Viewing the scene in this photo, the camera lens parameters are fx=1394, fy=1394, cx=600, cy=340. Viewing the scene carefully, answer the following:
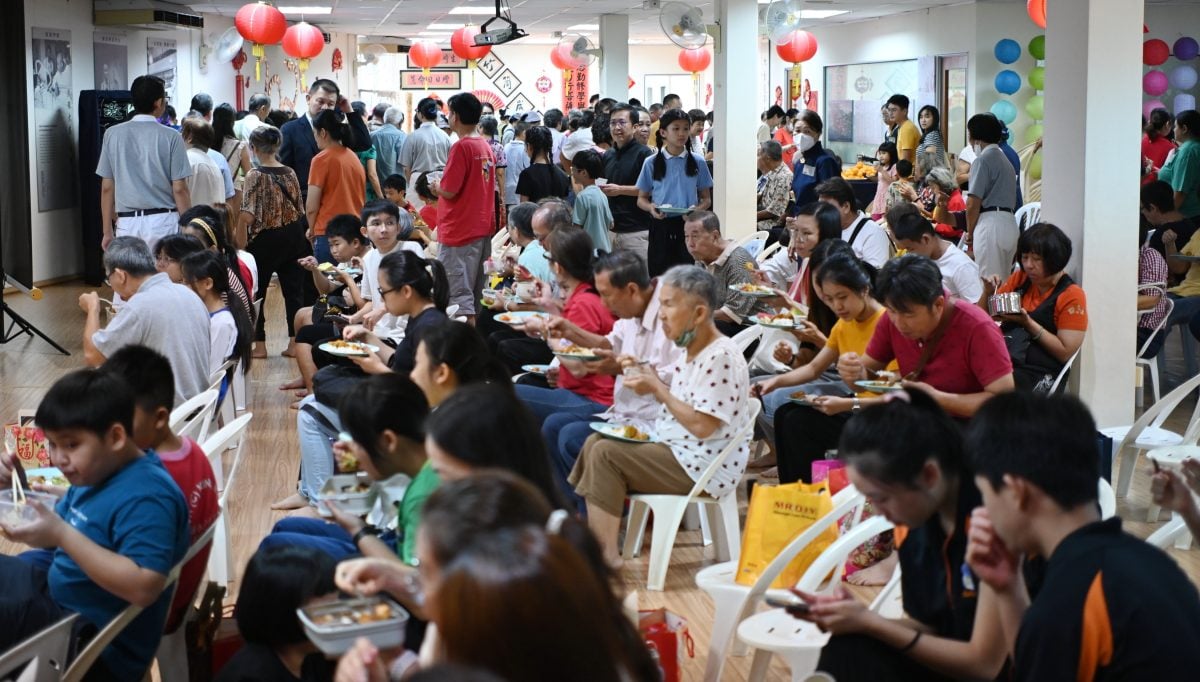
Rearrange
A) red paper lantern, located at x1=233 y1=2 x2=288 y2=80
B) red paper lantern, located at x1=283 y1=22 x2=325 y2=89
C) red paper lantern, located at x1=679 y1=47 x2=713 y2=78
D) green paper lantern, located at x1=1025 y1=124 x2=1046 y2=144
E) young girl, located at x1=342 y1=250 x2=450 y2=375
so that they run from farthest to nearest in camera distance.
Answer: red paper lantern, located at x1=679 y1=47 x2=713 y2=78
green paper lantern, located at x1=1025 y1=124 x2=1046 y2=144
red paper lantern, located at x1=283 y1=22 x2=325 y2=89
red paper lantern, located at x1=233 y1=2 x2=288 y2=80
young girl, located at x1=342 y1=250 x2=450 y2=375

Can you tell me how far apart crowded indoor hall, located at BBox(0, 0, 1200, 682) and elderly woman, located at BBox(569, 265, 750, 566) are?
1cm

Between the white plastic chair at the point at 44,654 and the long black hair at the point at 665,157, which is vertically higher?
the long black hair at the point at 665,157

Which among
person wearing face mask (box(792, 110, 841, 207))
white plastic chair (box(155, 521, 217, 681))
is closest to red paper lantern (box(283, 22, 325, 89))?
person wearing face mask (box(792, 110, 841, 207))

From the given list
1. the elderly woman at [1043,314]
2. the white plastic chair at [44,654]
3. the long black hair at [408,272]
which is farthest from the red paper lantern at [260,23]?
the white plastic chair at [44,654]

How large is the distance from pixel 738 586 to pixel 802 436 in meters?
1.46

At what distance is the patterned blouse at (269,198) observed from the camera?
8000 mm

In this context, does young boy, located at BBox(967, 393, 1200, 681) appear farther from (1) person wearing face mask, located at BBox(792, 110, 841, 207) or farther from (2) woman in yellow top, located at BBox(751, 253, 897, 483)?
(1) person wearing face mask, located at BBox(792, 110, 841, 207)

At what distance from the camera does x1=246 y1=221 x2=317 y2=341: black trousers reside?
318 inches

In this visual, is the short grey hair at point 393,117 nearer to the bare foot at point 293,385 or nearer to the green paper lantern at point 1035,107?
the bare foot at point 293,385

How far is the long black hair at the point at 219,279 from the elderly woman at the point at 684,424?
1.68m

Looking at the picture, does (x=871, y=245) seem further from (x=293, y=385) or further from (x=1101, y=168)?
(x=293, y=385)

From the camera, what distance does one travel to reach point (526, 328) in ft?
17.2

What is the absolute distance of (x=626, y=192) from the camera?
884cm

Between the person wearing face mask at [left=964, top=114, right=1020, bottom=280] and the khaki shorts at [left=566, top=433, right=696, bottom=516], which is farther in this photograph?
the person wearing face mask at [left=964, top=114, right=1020, bottom=280]
